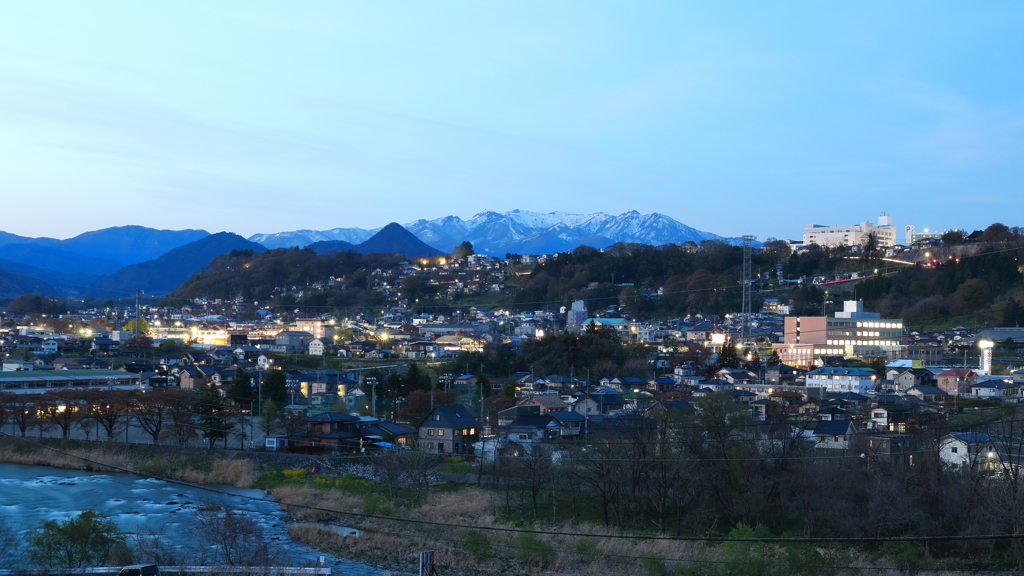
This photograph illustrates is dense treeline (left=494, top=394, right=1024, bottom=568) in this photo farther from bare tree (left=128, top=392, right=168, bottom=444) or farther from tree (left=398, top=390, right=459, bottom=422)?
bare tree (left=128, top=392, right=168, bottom=444)

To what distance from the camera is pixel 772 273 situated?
3094 centimetres

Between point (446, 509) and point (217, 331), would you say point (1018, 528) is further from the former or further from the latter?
point (217, 331)

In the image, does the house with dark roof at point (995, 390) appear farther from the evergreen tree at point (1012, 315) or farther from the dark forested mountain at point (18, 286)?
the dark forested mountain at point (18, 286)

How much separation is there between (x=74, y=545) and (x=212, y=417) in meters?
5.30

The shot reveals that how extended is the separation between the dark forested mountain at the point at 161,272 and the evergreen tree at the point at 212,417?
49.9m

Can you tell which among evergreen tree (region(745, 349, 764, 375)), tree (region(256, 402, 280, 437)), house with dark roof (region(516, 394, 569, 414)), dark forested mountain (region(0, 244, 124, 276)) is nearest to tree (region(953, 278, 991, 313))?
evergreen tree (region(745, 349, 764, 375))

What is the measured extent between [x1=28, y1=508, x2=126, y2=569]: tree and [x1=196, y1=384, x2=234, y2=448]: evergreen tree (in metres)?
4.48

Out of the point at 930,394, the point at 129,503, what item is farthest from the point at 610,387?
the point at 129,503

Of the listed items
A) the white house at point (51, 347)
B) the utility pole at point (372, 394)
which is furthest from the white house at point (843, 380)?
the white house at point (51, 347)

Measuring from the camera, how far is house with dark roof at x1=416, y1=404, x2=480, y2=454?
32.3ft

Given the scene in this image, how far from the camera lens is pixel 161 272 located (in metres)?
67.3

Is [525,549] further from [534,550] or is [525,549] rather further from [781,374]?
[781,374]

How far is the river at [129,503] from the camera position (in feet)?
21.7

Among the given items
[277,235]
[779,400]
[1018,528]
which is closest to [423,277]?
[779,400]
